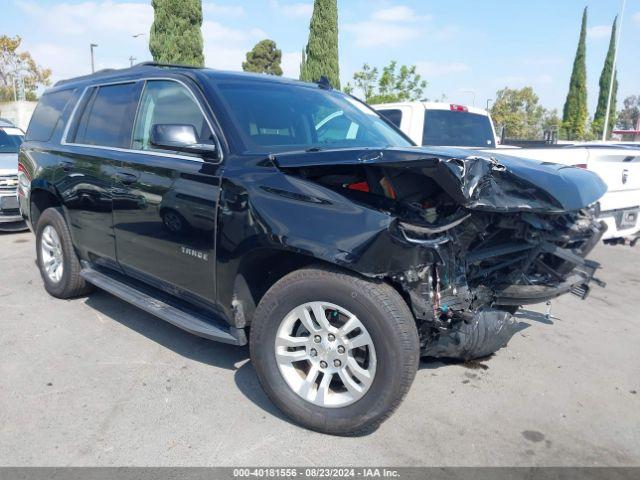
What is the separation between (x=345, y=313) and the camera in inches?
106

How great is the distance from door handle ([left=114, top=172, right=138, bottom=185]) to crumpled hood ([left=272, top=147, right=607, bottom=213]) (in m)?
1.33

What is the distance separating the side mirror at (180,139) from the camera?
3051mm

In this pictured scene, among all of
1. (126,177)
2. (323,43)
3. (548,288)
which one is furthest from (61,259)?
(323,43)

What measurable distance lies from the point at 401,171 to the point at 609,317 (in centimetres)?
344

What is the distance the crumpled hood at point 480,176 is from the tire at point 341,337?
59 centimetres

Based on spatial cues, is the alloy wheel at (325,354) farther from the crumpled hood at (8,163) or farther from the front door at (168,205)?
the crumpled hood at (8,163)

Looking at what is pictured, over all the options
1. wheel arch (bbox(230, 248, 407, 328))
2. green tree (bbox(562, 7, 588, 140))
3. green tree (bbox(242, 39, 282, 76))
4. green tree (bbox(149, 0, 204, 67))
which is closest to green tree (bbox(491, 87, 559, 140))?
green tree (bbox(562, 7, 588, 140))

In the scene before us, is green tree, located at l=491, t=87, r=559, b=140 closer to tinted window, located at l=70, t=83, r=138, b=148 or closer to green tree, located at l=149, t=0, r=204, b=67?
green tree, located at l=149, t=0, r=204, b=67

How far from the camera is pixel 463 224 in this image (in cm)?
287

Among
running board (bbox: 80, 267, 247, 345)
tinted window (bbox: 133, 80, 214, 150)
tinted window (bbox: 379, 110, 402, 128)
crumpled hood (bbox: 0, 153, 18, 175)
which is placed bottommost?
running board (bbox: 80, 267, 247, 345)

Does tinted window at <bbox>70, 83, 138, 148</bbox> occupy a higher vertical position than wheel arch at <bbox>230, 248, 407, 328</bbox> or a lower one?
higher

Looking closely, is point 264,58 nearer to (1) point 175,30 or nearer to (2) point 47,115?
(1) point 175,30

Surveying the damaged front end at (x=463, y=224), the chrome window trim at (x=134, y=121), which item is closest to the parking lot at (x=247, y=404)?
the damaged front end at (x=463, y=224)

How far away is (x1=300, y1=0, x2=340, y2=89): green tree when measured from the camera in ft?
72.3
